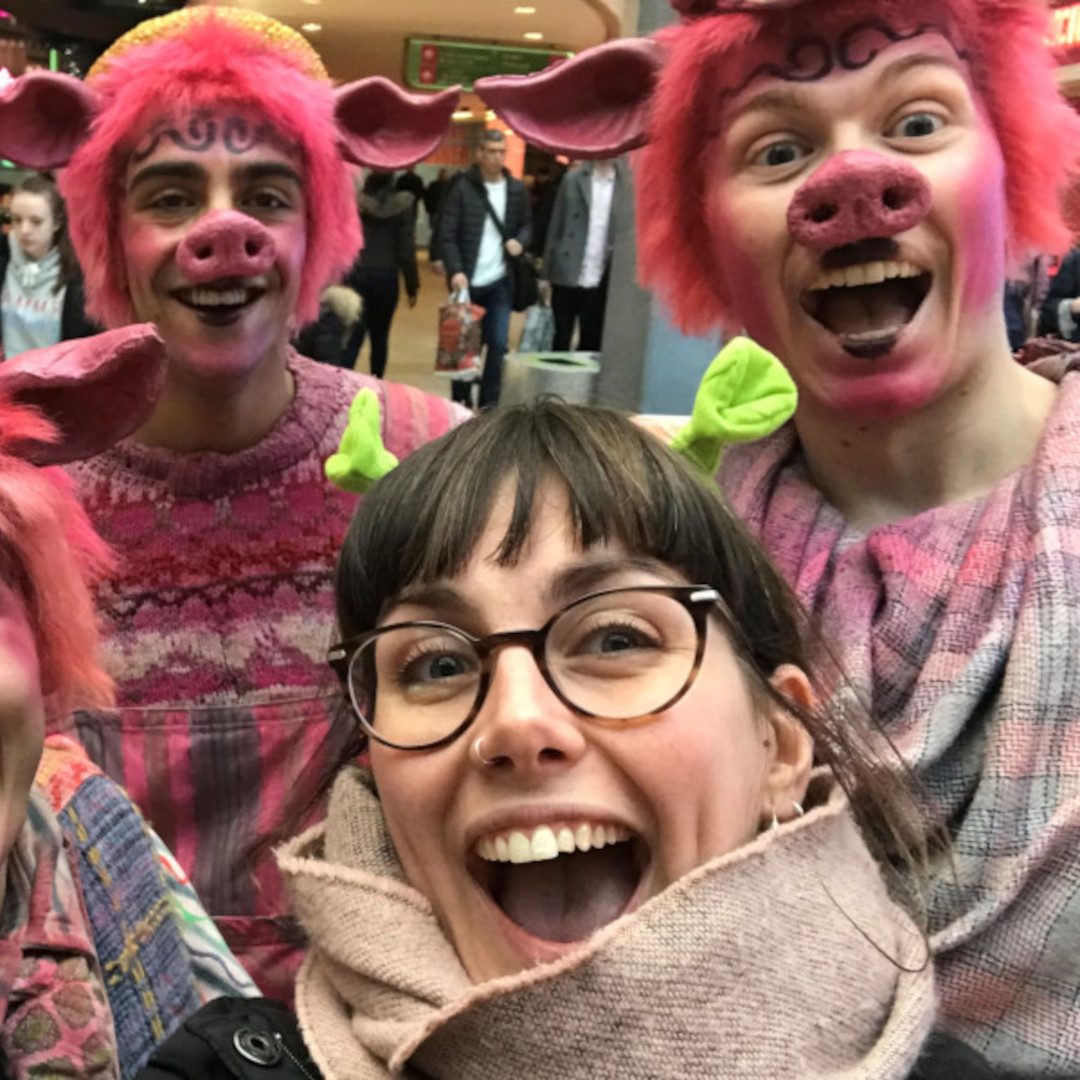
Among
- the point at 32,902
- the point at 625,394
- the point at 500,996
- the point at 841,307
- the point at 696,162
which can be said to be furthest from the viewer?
the point at 625,394

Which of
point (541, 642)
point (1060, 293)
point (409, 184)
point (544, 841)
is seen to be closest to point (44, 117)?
point (541, 642)

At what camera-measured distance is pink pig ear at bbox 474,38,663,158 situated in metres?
1.73

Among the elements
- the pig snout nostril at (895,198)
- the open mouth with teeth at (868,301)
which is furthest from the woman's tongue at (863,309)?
the pig snout nostril at (895,198)

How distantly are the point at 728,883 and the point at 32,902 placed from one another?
64 cm

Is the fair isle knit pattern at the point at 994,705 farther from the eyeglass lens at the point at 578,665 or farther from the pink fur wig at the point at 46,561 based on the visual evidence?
the pink fur wig at the point at 46,561

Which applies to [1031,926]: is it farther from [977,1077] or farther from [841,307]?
[841,307]

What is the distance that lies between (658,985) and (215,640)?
1121 mm

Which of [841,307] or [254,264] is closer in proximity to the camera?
[841,307]

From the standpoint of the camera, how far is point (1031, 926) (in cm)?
124

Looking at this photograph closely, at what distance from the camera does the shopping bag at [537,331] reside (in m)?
6.17

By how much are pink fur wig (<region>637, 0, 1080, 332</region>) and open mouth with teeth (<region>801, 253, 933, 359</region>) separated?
165mm

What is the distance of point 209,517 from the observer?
1.94 metres

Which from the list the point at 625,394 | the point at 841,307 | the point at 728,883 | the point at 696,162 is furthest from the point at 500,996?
the point at 625,394

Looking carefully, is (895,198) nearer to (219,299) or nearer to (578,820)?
(578,820)
